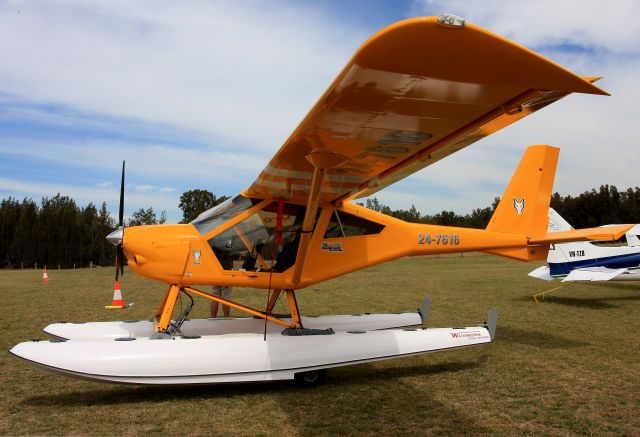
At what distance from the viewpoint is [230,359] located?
5156 mm

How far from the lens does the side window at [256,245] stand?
20.2ft

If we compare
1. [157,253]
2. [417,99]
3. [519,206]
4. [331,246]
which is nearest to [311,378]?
[331,246]

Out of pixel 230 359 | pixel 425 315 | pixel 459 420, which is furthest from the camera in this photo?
pixel 425 315

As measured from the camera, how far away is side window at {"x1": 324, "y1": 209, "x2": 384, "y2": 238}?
259 inches

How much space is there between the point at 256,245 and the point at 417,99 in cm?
350

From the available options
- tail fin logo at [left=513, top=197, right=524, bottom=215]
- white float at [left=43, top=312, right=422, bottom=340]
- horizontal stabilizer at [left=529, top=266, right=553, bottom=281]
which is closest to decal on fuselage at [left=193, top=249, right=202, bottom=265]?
white float at [left=43, top=312, right=422, bottom=340]

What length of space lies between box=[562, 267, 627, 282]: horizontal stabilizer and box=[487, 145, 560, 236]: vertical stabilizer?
5.52m

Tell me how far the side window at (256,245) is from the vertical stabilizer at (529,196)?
341 cm

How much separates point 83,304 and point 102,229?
63404 mm

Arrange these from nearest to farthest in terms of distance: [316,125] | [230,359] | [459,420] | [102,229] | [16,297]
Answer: [316,125] < [459,420] < [230,359] < [16,297] < [102,229]

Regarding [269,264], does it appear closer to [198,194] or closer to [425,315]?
[425,315]

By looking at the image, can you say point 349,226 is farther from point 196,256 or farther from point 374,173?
point 196,256

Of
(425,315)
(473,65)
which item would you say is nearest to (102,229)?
(425,315)

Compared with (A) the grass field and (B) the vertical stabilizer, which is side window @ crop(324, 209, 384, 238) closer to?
(A) the grass field
